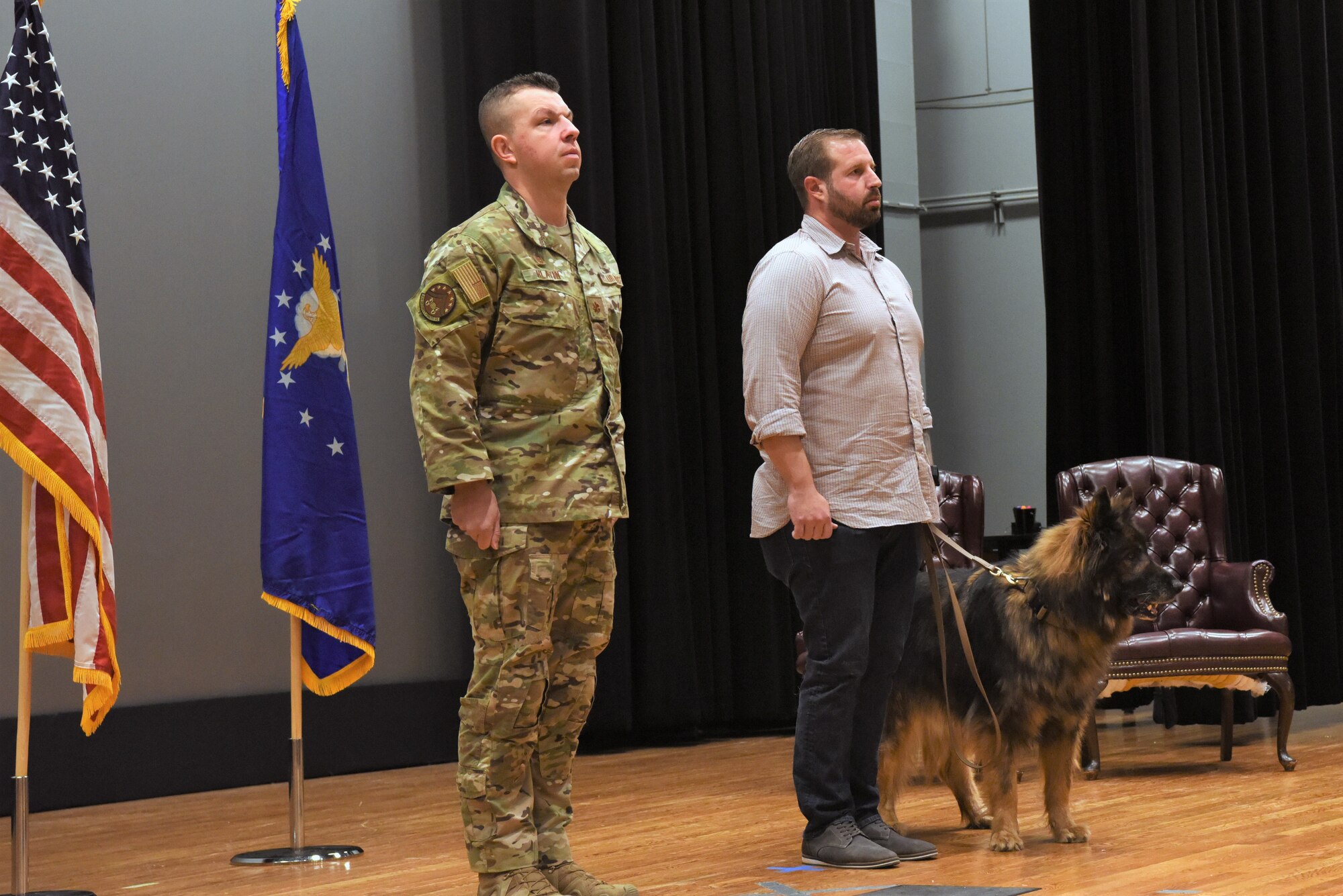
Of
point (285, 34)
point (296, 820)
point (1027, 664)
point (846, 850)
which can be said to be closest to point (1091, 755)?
point (1027, 664)

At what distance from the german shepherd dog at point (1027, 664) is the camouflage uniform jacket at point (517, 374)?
1208 mm

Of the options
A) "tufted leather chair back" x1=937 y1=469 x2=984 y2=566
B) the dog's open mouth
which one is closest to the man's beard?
the dog's open mouth

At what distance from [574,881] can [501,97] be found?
1.47 meters

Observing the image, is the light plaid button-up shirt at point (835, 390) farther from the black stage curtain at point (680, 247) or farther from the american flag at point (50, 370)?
the black stage curtain at point (680, 247)

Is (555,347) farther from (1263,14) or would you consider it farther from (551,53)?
(1263,14)

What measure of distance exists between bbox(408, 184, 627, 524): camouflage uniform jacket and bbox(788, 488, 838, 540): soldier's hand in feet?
1.61

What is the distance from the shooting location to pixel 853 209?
11.3ft

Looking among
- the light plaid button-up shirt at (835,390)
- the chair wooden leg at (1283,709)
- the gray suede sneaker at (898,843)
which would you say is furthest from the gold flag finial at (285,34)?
the chair wooden leg at (1283,709)

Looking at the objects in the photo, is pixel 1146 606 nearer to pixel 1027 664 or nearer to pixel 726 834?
pixel 1027 664

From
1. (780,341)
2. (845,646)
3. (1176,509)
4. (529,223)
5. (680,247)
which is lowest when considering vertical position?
(845,646)

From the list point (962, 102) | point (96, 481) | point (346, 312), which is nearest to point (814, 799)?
point (96, 481)

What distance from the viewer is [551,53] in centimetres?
605

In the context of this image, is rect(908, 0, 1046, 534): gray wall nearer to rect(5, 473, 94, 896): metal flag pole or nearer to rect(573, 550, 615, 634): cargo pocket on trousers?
rect(573, 550, 615, 634): cargo pocket on trousers

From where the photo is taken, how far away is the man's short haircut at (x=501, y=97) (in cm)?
292
